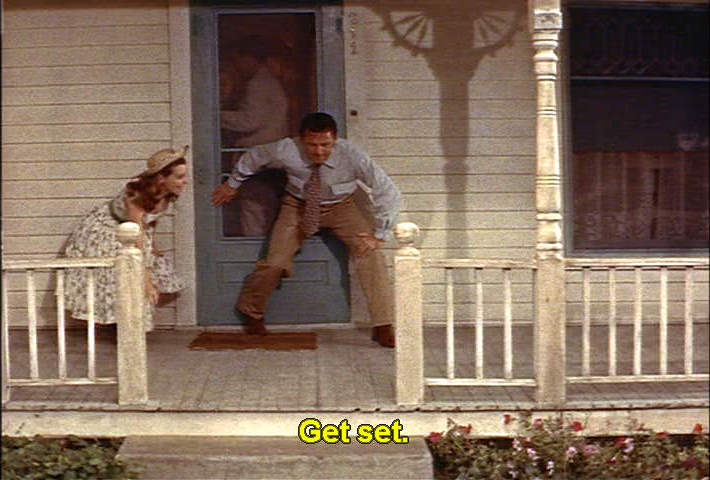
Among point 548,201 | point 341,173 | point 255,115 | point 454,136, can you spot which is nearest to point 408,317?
point 548,201

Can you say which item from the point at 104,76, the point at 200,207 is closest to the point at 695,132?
the point at 200,207

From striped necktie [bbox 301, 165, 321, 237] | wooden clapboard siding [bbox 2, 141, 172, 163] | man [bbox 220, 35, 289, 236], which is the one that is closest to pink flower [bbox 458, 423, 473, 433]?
striped necktie [bbox 301, 165, 321, 237]

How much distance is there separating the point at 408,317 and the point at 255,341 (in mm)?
1936

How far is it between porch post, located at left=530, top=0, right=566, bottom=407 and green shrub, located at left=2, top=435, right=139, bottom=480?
2.12m

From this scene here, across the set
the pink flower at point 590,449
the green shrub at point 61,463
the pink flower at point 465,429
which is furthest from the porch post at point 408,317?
the green shrub at point 61,463

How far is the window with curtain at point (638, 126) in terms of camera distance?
6.59 metres

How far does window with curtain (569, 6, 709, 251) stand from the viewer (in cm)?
659

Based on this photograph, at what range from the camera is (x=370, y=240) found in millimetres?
6023

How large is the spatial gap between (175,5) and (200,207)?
4.73ft

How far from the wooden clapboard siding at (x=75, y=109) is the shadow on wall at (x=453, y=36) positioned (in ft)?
5.64

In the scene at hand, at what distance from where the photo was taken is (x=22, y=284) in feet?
21.8

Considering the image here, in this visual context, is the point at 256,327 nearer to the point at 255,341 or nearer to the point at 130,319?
the point at 255,341

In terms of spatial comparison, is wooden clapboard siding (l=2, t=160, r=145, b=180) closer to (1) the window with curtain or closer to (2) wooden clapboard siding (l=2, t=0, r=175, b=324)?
(2) wooden clapboard siding (l=2, t=0, r=175, b=324)

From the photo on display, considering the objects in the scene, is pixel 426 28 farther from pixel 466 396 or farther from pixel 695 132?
pixel 466 396
